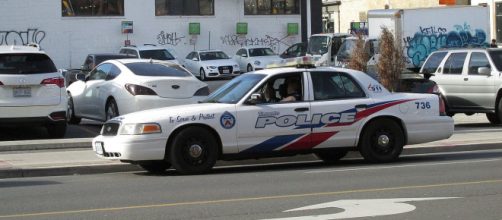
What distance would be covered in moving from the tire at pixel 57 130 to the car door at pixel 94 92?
3.18 ft

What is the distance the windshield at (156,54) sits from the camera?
3865 cm

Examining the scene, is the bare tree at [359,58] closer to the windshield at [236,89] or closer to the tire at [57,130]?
the tire at [57,130]

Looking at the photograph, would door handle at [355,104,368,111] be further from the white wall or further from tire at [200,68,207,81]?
the white wall

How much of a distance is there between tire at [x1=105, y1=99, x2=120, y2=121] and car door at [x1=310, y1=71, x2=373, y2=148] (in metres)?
5.48

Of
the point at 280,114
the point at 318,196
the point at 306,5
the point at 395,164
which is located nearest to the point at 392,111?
the point at 395,164

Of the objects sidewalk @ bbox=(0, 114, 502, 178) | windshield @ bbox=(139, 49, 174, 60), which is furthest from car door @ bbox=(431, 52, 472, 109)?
windshield @ bbox=(139, 49, 174, 60)

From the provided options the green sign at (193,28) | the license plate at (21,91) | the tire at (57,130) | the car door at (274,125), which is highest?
the green sign at (193,28)

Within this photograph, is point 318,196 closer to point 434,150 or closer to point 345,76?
point 345,76

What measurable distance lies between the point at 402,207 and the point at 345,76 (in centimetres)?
457

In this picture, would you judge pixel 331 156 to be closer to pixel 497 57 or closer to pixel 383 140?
pixel 383 140

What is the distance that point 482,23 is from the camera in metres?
35.8

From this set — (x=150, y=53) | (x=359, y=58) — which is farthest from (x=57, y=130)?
(x=150, y=53)

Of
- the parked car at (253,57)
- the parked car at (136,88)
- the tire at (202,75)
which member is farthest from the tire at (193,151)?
the parked car at (253,57)

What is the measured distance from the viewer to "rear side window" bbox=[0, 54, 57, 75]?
16703mm
